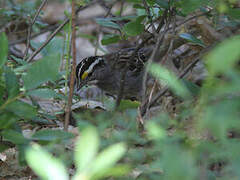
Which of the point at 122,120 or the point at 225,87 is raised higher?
the point at 225,87

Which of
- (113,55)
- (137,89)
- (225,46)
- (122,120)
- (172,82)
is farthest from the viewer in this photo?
(113,55)

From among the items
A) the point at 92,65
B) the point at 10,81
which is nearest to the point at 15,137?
the point at 10,81

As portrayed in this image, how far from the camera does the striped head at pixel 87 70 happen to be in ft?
13.6

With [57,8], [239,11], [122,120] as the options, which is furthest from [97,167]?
[57,8]

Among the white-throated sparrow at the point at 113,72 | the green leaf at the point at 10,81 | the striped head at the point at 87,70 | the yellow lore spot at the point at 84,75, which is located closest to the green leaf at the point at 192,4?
the green leaf at the point at 10,81

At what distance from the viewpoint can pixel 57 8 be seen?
8492mm

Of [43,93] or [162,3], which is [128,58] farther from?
[43,93]

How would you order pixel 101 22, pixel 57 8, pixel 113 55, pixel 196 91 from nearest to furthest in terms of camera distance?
1. pixel 196 91
2. pixel 101 22
3. pixel 113 55
4. pixel 57 8

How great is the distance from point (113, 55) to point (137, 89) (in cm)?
71

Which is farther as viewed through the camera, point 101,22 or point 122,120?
point 101,22

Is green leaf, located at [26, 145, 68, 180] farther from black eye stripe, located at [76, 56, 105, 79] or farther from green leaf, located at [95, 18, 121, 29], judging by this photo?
black eye stripe, located at [76, 56, 105, 79]

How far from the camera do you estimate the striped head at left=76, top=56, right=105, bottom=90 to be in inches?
163

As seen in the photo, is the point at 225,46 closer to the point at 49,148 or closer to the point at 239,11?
the point at 49,148

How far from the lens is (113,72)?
498cm
